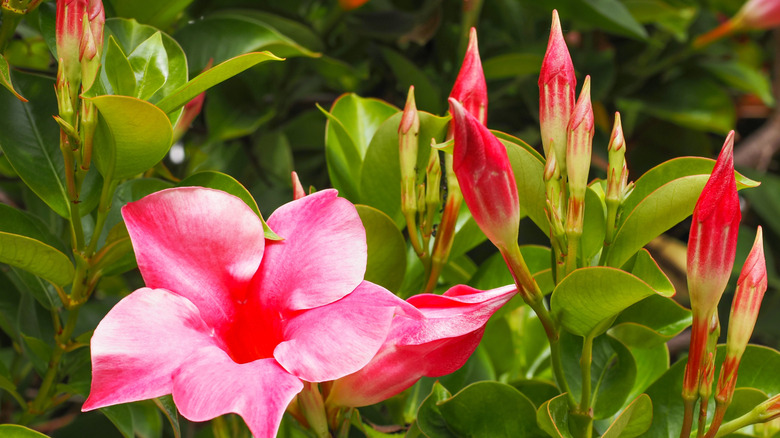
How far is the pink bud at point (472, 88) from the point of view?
628 millimetres

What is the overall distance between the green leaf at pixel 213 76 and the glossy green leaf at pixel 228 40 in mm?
255

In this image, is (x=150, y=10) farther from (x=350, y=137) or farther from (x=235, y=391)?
(x=235, y=391)

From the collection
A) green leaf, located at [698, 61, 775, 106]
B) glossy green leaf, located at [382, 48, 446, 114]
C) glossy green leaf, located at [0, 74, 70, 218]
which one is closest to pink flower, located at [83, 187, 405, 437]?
glossy green leaf, located at [0, 74, 70, 218]

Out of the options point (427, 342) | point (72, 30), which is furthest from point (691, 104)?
point (72, 30)

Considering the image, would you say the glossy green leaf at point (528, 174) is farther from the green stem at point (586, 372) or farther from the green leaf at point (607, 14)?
the green leaf at point (607, 14)

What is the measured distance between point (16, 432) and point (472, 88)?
48 centimetres

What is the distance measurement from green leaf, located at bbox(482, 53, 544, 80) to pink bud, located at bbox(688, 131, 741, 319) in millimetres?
677

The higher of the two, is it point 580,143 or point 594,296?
point 580,143

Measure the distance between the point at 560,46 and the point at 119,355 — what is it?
0.41m

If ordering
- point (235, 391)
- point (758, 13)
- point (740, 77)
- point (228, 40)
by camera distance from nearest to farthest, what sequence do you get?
point (235, 391)
point (228, 40)
point (758, 13)
point (740, 77)

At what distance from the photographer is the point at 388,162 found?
2.27ft

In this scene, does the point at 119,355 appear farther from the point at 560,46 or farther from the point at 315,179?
the point at 315,179

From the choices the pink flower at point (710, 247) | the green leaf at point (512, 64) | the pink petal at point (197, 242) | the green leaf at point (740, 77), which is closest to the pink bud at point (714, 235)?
the pink flower at point (710, 247)

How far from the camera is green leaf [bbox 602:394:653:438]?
535mm
